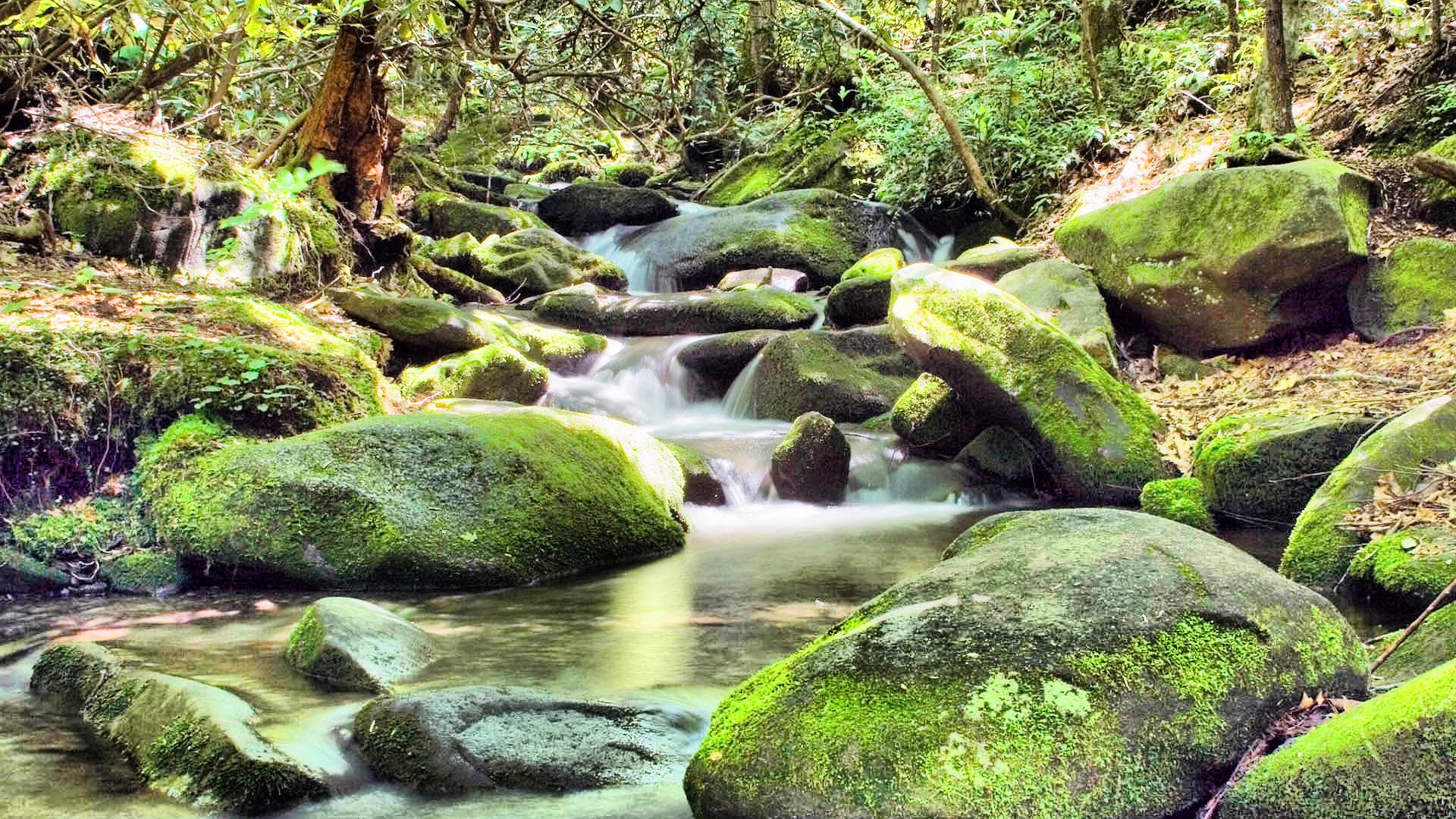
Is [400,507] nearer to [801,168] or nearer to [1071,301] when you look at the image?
[1071,301]

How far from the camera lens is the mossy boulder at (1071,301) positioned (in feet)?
28.0

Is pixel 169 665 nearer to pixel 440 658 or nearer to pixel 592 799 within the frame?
pixel 440 658

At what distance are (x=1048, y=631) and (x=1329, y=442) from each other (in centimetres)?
438

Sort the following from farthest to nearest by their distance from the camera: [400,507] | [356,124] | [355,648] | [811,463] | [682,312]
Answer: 1. [682,312]
2. [356,124]
3. [811,463]
4. [400,507]
5. [355,648]

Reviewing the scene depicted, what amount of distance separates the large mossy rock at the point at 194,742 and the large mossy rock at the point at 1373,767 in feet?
7.93

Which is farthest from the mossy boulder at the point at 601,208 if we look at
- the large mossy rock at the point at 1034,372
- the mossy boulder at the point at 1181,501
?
the mossy boulder at the point at 1181,501

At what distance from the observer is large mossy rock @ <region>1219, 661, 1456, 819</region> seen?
2137 mm

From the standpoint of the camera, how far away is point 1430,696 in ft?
7.27

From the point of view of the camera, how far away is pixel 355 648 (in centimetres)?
397

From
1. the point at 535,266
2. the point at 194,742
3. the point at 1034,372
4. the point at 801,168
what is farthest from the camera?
the point at 801,168

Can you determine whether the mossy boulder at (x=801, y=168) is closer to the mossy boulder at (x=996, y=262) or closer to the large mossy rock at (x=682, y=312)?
the large mossy rock at (x=682, y=312)

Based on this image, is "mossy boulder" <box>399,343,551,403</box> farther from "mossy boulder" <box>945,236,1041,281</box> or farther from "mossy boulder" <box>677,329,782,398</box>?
"mossy boulder" <box>945,236,1041,281</box>

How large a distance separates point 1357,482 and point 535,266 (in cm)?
1026

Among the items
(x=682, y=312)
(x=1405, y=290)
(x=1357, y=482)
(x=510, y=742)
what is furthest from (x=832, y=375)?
(x=510, y=742)
